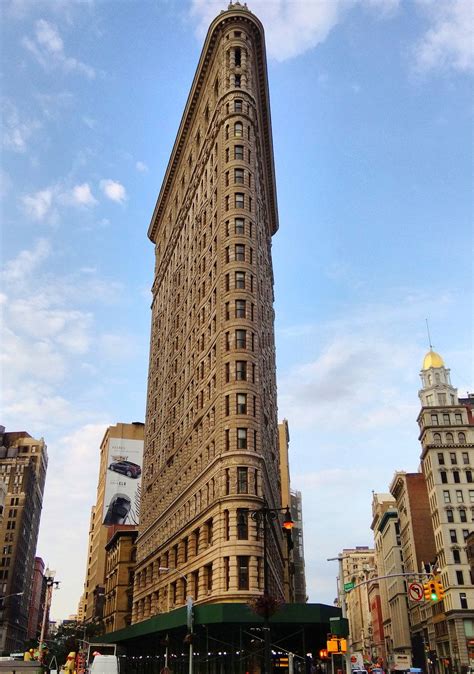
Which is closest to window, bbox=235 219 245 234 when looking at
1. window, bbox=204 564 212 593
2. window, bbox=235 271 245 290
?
Result: window, bbox=235 271 245 290

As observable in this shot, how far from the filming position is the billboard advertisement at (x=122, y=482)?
556 feet

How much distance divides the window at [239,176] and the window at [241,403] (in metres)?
23.9

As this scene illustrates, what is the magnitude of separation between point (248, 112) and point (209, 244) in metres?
15.7

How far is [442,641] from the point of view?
10706cm

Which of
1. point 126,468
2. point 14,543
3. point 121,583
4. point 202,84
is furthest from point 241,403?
point 14,543

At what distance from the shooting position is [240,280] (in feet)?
209

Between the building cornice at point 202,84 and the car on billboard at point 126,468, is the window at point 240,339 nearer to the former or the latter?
the building cornice at point 202,84

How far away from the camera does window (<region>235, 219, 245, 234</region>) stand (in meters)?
66.5

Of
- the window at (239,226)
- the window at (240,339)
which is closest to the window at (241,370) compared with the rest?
the window at (240,339)

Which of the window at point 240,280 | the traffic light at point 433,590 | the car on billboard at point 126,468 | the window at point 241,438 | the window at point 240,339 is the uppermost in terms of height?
the car on billboard at point 126,468

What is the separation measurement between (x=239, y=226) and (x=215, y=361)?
14.2 meters

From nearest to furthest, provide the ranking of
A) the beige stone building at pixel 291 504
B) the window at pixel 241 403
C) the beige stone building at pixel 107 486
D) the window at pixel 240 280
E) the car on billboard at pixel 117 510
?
the window at pixel 241 403 < the window at pixel 240 280 < the beige stone building at pixel 291 504 < the beige stone building at pixel 107 486 < the car on billboard at pixel 117 510

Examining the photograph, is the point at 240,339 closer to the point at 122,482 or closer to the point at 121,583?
the point at 121,583

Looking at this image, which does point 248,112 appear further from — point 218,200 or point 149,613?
point 149,613
